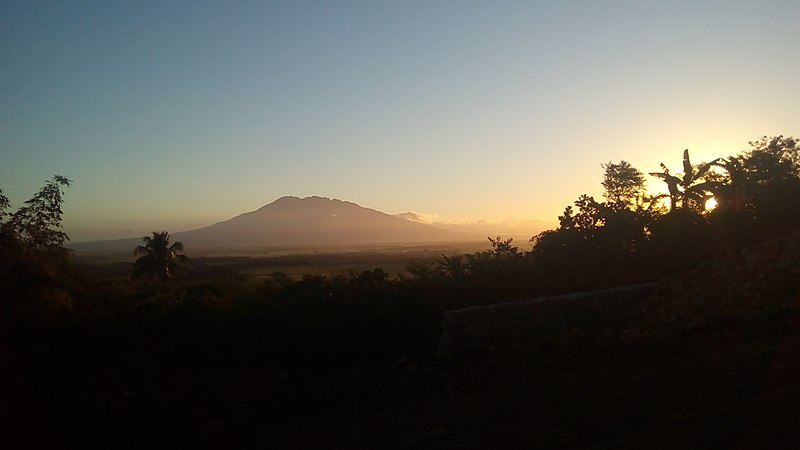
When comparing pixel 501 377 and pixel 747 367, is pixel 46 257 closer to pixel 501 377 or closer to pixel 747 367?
pixel 501 377

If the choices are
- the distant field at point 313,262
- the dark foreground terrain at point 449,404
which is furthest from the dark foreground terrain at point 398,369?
the distant field at point 313,262

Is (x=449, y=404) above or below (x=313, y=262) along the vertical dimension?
below

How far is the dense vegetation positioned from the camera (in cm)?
1055

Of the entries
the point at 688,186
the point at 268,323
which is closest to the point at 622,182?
the point at 688,186

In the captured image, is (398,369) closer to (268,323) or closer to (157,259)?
(268,323)

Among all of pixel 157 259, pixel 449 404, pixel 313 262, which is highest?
pixel 157 259

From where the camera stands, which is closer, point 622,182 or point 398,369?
point 398,369

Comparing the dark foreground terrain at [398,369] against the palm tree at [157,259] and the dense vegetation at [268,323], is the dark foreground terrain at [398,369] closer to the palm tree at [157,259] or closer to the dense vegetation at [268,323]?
the dense vegetation at [268,323]

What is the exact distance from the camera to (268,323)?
47.0 ft

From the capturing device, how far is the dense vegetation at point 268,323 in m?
A: 10.5

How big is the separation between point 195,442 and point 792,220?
20.3 m

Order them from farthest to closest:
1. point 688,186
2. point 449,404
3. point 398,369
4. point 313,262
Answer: point 313,262, point 688,186, point 398,369, point 449,404

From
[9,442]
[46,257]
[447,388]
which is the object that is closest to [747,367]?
[447,388]

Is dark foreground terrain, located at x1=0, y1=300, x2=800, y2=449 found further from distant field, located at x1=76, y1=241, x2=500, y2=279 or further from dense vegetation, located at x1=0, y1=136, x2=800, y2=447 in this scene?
distant field, located at x1=76, y1=241, x2=500, y2=279
